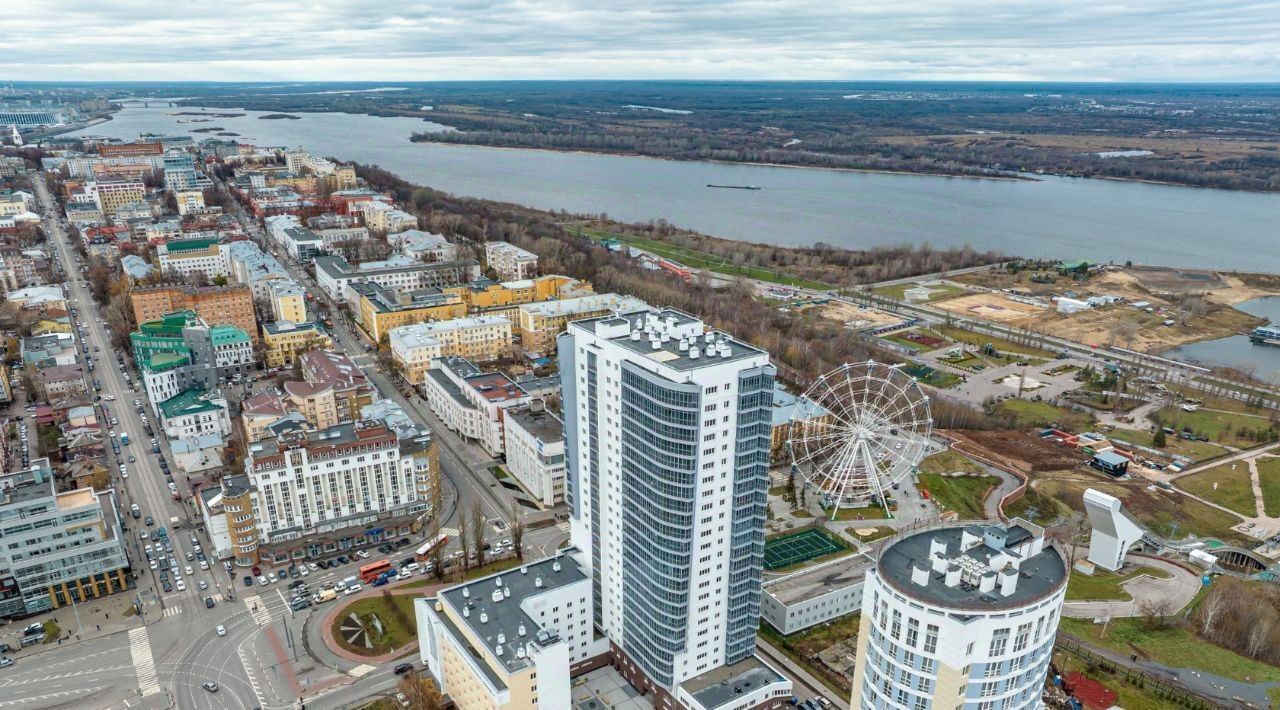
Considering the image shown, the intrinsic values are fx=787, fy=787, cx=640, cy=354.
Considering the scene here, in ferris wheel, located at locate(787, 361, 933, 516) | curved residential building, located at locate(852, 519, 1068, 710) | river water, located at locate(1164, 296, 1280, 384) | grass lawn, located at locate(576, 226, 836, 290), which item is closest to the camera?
curved residential building, located at locate(852, 519, 1068, 710)

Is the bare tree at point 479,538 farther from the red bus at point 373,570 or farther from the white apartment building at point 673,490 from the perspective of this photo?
the white apartment building at point 673,490

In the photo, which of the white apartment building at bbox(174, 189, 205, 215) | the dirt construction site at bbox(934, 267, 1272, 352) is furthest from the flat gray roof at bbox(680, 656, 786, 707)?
the white apartment building at bbox(174, 189, 205, 215)

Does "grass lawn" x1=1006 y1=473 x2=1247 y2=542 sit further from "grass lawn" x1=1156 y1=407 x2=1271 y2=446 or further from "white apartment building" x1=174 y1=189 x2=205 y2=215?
"white apartment building" x1=174 y1=189 x2=205 y2=215

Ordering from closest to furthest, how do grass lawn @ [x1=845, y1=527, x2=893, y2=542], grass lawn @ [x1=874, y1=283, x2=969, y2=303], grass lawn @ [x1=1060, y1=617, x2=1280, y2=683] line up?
grass lawn @ [x1=1060, y1=617, x2=1280, y2=683] → grass lawn @ [x1=845, y1=527, x2=893, y2=542] → grass lawn @ [x1=874, y1=283, x2=969, y2=303]

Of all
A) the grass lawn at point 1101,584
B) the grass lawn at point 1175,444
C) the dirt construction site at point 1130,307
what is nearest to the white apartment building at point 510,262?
the dirt construction site at point 1130,307

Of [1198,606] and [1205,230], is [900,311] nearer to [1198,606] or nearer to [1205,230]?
[1198,606]
